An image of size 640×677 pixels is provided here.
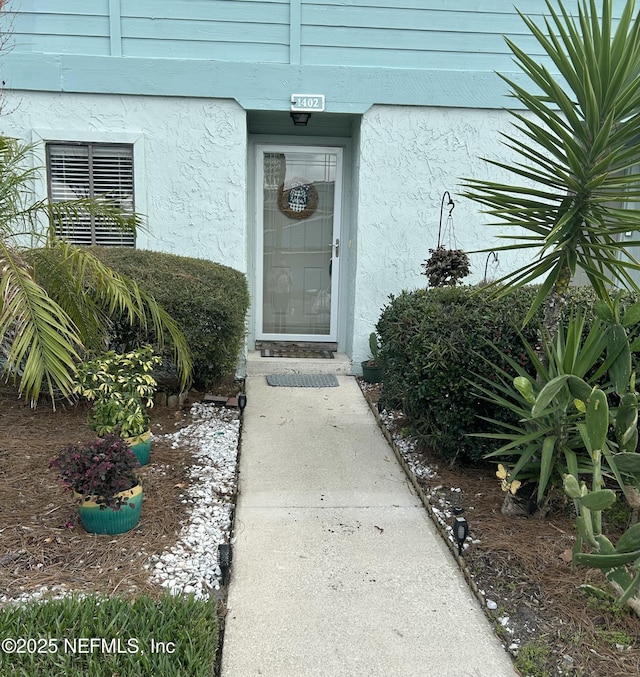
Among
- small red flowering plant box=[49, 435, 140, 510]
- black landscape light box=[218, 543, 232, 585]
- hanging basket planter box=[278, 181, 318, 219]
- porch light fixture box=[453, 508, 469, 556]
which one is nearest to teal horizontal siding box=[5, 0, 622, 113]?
hanging basket planter box=[278, 181, 318, 219]

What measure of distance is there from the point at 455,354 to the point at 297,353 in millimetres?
3179

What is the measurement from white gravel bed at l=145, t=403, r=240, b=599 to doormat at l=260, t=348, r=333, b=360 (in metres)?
1.46

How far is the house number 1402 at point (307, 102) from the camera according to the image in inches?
215

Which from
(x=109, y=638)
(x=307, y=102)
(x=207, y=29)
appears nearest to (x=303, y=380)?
(x=307, y=102)

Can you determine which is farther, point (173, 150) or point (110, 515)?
point (173, 150)

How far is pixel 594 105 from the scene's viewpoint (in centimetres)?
261

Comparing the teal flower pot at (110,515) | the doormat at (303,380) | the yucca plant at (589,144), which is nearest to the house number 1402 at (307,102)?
the doormat at (303,380)

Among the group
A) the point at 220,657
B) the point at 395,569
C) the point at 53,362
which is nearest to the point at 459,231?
the point at 395,569

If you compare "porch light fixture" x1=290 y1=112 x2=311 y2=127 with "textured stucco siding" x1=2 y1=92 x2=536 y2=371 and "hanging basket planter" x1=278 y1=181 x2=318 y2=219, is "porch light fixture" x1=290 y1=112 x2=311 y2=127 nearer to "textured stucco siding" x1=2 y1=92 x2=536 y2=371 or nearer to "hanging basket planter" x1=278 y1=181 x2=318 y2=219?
"textured stucco siding" x1=2 y1=92 x2=536 y2=371

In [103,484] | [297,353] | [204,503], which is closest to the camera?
[103,484]

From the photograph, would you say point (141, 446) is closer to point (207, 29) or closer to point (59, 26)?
point (207, 29)

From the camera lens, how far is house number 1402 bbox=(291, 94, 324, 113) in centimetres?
546

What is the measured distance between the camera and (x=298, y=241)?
654 cm

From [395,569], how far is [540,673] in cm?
A: 82
